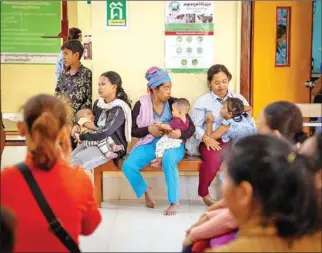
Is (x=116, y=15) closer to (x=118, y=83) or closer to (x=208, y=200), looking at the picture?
(x=118, y=83)

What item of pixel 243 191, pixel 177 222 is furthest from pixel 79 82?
pixel 243 191

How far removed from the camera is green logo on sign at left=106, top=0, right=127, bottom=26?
3314 millimetres

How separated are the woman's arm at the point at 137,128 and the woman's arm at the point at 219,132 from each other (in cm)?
43

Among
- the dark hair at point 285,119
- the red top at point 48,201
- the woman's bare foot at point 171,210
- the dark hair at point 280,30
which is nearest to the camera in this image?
the red top at point 48,201

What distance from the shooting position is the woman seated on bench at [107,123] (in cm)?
316

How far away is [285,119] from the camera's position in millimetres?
2244

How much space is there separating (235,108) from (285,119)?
37.3 inches

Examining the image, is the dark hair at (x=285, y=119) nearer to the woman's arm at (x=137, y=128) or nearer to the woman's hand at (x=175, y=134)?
the woman's hand at (x=175, y=134)

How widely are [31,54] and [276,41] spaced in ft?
9.69

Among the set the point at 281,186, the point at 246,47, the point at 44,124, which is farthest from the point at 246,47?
the point at 281,186

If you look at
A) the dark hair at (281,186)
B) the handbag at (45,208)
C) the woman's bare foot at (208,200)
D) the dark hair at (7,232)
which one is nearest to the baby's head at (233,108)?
the woman's bare foot at (208,200)

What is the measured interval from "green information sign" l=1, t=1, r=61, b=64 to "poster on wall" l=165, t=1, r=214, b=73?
2.71 metres

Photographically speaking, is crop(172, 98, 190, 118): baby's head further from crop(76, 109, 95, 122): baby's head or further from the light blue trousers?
crop(76, 109, 95, 122): baby's head

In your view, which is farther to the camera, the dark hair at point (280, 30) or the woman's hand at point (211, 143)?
the dark hair at point (280, 30)
